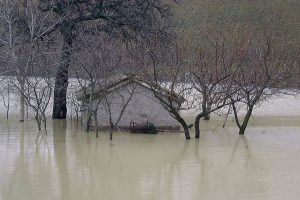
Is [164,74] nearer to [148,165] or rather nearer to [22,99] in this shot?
[22,99]

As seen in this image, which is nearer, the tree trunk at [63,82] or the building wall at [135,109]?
the building wall at [135,109]

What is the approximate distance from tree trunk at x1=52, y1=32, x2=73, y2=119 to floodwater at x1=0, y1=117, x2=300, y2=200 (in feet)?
10.3

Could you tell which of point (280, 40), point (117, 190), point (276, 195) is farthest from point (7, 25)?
point (280, 40)

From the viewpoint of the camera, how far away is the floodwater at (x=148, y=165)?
46.0 feet

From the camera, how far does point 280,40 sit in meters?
80.3

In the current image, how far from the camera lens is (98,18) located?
29.0 m

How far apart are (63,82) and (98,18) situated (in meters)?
3.42

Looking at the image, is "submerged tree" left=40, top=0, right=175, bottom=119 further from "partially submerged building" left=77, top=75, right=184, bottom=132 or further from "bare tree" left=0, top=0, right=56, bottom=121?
"partially submerged building" left=77, top=75, right=184, bottom=132

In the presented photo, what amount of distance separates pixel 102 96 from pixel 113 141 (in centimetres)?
232

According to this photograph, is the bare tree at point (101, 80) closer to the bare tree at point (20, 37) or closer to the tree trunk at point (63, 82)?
the bare tree at point (20, 37)

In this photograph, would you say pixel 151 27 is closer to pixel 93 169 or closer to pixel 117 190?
pixel 93 169

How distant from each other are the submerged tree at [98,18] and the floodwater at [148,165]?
149 inches

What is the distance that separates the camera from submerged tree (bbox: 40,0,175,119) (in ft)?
92.5

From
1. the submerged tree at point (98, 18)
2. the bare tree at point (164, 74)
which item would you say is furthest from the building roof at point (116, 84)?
the submerged tree at point (98, 18)
